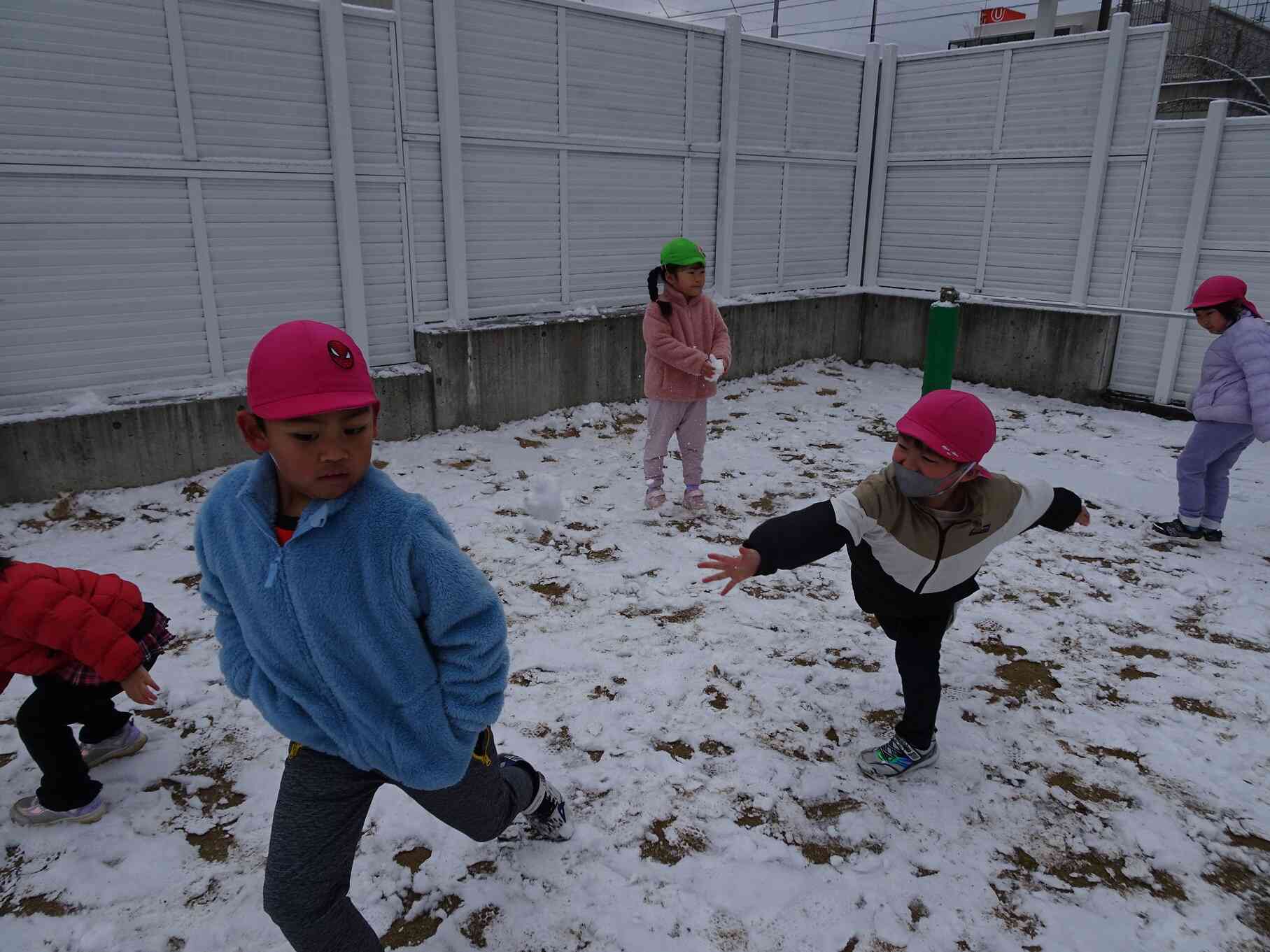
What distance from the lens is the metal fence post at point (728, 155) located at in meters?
9.25

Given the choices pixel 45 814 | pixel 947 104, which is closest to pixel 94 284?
pixel 45 814

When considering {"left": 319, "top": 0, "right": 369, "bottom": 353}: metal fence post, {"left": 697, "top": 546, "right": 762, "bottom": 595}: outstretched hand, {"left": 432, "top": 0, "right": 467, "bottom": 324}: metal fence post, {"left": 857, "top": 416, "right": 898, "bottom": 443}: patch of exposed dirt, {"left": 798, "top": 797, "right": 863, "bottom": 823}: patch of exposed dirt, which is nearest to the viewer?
{"left": 697, "top": 546, "right": 762, "bottom": 595}: outstretched hand

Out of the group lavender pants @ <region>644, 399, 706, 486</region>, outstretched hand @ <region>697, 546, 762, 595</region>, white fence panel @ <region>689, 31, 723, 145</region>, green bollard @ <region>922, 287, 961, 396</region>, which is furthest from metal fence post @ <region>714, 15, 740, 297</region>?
outstretched hand @ <region>697, 546, 762, 595</region>

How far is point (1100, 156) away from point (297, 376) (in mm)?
9936

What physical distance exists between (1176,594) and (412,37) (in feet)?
23.8

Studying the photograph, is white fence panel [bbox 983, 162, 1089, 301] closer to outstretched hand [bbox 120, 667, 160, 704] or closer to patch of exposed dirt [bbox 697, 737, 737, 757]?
patch of exposed dirt [bbox 697, 737, 737, 757]

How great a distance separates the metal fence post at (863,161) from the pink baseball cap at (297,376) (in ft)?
35.2

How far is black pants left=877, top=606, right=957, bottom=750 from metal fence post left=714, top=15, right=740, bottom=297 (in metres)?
7.30

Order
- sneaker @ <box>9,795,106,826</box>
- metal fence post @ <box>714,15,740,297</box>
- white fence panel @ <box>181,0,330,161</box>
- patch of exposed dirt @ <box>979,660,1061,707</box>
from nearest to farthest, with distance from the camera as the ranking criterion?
1. sneaker @ <box>9,795,106,826</box>
2. patch of exposed dirt @ <box>979,660,1061,707</box>
3. white fence panel @ <box>181,0,330,161</box>
4. metal fence post @ <box>714,15,740,297</box>

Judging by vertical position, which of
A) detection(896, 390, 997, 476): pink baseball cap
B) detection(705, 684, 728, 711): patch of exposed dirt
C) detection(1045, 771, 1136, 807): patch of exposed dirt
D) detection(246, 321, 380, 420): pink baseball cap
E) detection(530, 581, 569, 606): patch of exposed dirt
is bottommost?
detection(1045, 771, 1136, 807): patch of exposed dirt

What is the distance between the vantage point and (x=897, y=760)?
10.4ft

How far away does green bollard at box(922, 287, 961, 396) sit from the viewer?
7.70m

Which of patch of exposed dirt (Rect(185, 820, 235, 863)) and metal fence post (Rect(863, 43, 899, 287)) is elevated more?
metal fence post (Rect(863, 43, 899, 287))

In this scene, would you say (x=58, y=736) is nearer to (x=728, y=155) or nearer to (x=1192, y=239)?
(x=728, y=155)
